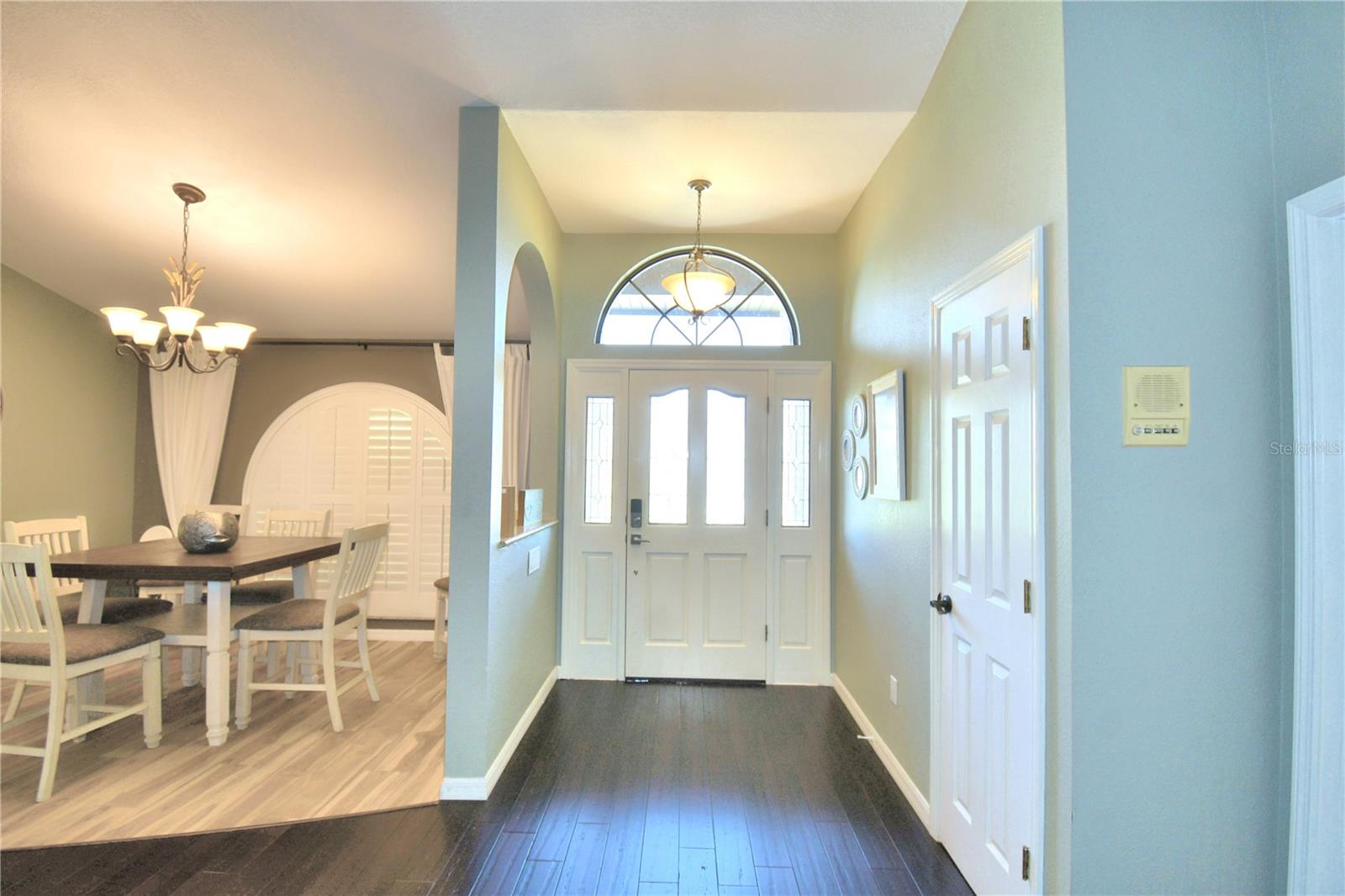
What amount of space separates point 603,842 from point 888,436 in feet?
6.71

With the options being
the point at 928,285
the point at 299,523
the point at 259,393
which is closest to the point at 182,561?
the point at 299,523

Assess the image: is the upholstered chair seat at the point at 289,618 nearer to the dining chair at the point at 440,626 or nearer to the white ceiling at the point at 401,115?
the dining chair at the point at 440,626

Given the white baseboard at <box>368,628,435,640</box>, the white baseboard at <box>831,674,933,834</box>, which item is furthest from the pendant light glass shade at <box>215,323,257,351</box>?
the white baseboard at <box>831,674,933,834</box>

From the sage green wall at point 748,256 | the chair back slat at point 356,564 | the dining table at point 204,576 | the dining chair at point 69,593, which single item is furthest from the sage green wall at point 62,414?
the sage green wall at point 748,256

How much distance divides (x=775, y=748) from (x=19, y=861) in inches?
113

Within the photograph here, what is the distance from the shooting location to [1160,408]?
5.16 feet

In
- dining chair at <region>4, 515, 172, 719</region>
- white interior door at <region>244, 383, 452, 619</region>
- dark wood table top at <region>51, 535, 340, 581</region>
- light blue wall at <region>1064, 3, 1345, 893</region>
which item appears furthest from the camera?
white interior door at <region>244, 383, 452, 619</region>

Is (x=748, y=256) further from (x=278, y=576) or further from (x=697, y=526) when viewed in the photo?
(x=278, y=576)

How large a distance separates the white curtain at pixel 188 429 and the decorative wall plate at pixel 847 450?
503 cm

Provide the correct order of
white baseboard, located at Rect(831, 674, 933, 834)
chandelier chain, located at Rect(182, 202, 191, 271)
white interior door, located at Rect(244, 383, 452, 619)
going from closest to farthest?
white baseboard, located at Rect(831, 674, 933, 834) → chandelier chain, located at Rect(182, 202, 191, 271) → white interior door, located at Rect(244, 383, 452, 619)

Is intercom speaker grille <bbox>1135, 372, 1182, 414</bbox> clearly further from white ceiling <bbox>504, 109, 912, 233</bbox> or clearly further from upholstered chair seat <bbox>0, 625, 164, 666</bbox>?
upholstered chair seat <bbox>0, 625, 164, 666</bbox>

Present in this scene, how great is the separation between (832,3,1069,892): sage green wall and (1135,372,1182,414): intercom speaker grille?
0.18 m

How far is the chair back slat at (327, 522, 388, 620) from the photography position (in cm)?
333

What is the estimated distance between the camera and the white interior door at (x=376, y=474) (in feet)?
17.6
